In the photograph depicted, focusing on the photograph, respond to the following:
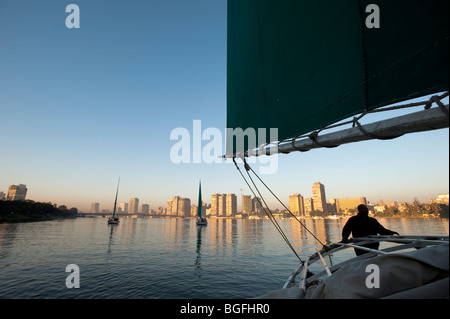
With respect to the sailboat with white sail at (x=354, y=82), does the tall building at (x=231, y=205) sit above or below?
below

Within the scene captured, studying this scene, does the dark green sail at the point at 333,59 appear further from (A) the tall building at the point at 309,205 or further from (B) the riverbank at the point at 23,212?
(A) the tall building at the point at 309,205

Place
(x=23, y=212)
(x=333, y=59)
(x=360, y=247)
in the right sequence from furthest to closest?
(x=23, y=212)
(x=360, y=247)
(x=333, y=59)

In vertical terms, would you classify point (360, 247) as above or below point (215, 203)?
Answer: above

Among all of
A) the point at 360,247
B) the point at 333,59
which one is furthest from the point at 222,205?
the point at 333,59

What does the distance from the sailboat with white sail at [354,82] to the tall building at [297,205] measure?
15380cm

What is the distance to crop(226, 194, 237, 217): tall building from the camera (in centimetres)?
18712

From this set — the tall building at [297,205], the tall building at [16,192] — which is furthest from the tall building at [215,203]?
the tall building at [16,192]

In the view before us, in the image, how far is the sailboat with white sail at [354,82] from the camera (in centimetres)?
163

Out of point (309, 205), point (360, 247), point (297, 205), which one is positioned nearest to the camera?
point (360, 247)

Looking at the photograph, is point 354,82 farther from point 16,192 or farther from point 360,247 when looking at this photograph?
point 16,192

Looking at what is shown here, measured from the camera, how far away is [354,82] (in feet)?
7.57

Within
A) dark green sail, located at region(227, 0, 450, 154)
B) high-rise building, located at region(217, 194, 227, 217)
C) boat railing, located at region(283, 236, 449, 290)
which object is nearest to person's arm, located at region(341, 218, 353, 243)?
boat railing, located at region(283, 236, 449, 290)

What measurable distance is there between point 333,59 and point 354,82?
0.48 m
